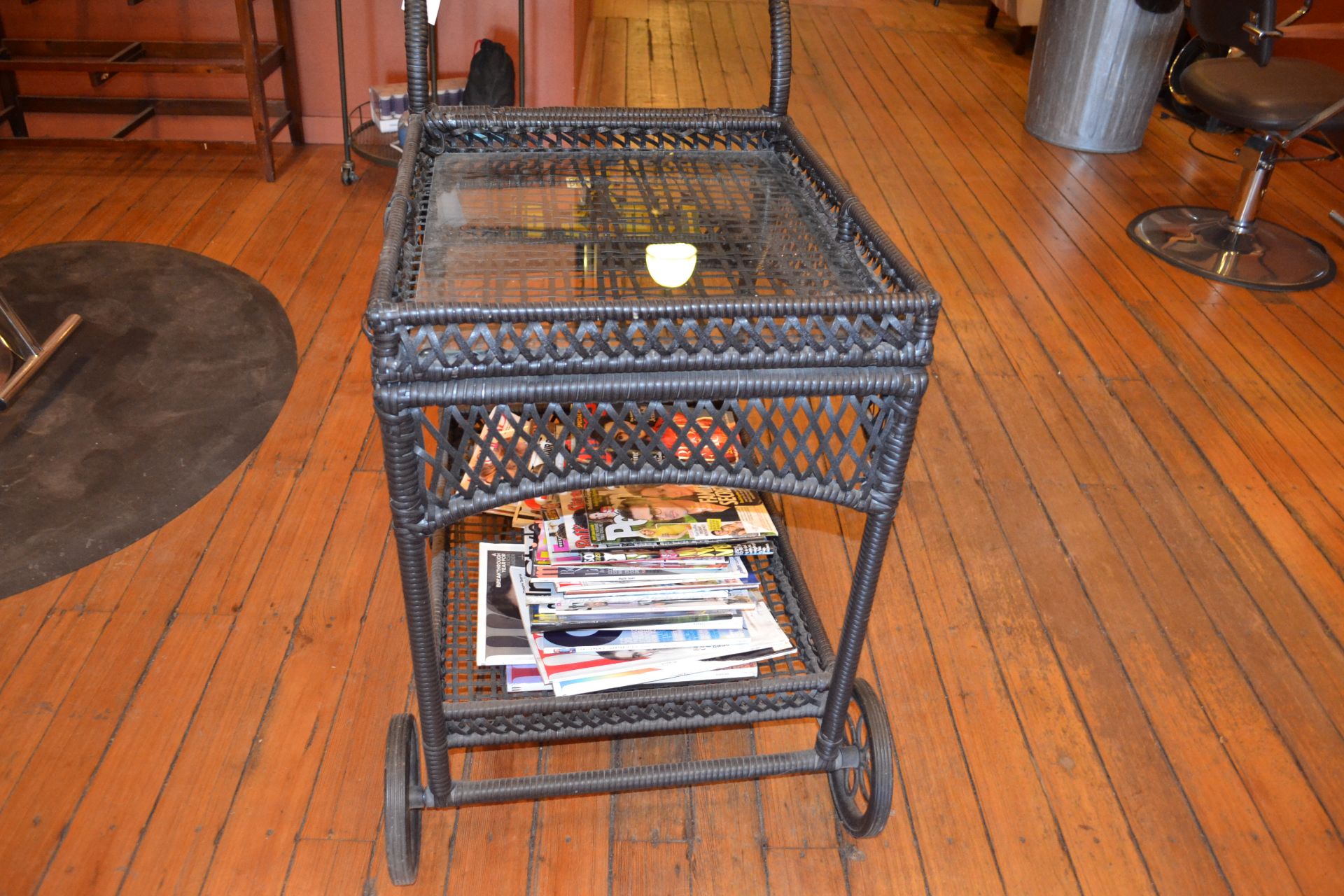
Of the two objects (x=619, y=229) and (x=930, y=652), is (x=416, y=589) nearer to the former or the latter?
(x=619, y=229)

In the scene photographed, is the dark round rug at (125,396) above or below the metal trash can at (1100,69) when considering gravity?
below

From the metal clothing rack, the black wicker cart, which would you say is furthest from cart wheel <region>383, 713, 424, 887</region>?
the metal clothing rack

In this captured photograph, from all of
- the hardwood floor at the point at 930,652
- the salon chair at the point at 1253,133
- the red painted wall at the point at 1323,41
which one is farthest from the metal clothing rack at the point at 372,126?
the red painted wall at the point at 1323,41

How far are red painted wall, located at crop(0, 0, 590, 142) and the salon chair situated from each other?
2.02 metres

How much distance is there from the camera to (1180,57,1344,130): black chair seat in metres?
2.88

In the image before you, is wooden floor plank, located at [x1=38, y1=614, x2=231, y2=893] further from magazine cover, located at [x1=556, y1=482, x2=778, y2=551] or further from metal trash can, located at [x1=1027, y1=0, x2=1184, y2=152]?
metal trash can, located at [x1=1027, y1=0, x2=1184, y2=152]

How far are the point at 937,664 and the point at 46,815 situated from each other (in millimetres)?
1360

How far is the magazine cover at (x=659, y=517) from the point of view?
1484 mm

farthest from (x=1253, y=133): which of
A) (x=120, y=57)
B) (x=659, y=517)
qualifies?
(x=120, y=57)

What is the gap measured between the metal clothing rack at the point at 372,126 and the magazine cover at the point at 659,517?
1765 millimetres

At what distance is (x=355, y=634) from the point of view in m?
1.75

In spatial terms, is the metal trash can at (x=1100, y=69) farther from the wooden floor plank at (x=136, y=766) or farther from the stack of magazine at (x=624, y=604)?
the wooden floor plank at (x=136, y=766)

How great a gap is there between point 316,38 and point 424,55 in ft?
8.05

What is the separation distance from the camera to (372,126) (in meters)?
3.52
